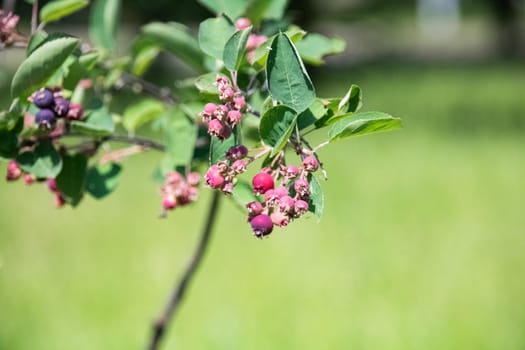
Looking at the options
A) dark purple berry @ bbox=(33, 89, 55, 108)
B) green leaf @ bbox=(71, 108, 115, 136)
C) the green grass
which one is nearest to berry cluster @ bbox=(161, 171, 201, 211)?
green leaf @ bbox=(71, 108, 115, 136)

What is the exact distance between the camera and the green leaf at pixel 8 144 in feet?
3.60

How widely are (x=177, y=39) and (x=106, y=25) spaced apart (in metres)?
0.27

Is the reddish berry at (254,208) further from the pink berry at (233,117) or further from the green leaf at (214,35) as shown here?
the green leaf at (214,35)

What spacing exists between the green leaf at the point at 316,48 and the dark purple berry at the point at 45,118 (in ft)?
1.16

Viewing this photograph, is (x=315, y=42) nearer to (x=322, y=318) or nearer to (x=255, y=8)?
(x=255, y=8)

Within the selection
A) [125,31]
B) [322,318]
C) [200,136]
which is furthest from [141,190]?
[125,31]

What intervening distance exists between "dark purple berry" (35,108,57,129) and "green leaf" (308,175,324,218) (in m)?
0.36

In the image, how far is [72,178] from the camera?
3.96 feet

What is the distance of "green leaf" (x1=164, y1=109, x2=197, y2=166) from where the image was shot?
127 cm

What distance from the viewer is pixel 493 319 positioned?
121 inches

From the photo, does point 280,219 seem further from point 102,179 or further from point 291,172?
point 102,179

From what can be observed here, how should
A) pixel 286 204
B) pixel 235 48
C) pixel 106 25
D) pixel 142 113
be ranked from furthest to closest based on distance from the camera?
pixel 106 25 → pixel 142 113 → pixel 235 48 → pixel 286 204

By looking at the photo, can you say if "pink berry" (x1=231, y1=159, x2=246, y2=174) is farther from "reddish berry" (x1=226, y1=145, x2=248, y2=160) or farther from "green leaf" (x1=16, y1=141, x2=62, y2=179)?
"green leaf" (x1=16, y1=141, x2=62, y2=179)

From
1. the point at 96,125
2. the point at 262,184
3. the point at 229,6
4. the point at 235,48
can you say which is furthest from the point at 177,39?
the point at 262,184
